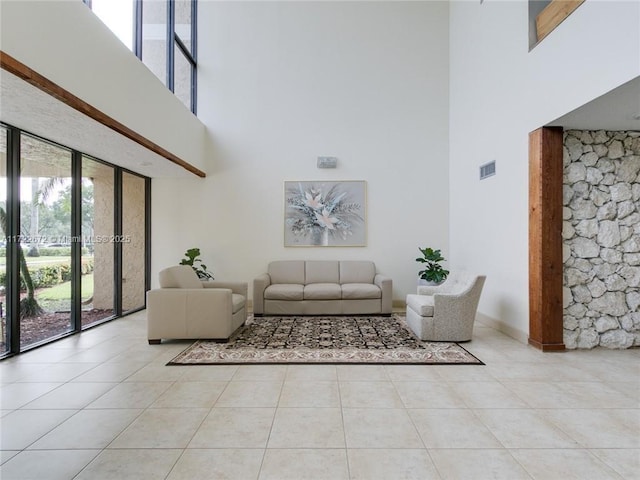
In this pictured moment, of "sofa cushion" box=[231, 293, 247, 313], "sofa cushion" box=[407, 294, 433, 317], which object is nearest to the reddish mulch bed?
"sofa cushion" box=[231, 293, 247, 313]

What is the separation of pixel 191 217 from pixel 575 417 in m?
5.84

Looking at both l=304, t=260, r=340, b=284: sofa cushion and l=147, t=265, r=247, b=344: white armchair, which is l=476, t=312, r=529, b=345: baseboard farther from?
l=147, t=265, r=247, b=344: white armchair

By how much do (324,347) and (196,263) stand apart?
3.37m

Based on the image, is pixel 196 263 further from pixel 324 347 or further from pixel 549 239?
pixel 549 239

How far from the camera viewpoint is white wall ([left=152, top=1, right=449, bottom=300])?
632 cm

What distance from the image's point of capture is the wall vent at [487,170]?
4754mm

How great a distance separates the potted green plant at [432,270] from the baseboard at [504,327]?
77cm

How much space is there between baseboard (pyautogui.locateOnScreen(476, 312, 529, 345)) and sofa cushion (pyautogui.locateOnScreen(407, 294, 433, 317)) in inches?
36.8

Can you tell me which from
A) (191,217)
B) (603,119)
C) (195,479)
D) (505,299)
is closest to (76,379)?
(195,479)

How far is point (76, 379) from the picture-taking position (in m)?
3.06

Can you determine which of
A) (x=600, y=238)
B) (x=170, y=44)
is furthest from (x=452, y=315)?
(x=170, y=44)

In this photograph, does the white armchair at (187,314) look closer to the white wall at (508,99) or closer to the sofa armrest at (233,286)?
the sofa armrest at (233,286)

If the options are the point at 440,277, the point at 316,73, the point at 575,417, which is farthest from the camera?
the point at 316,73

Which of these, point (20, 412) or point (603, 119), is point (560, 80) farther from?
point (20, 412)
